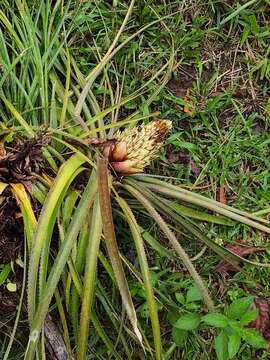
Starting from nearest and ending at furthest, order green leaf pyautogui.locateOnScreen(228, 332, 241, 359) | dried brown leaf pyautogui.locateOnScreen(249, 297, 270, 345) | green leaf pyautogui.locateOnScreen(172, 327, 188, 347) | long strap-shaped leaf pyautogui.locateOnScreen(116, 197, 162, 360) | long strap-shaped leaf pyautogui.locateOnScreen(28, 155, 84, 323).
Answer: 1. long strap-shaped leaf pyautogui.locateOnScreen(28, 155, 84, 323)
2. long strap-shaped leaf pyautogui.locateOnScreen(116, 197, 162, 360)
3. green leaf pyautogui.locateOnScreen(228, 332, 241, 359)
4. green leaf pyautogui.locateOnScreen(172, 327, 188, 347)
5. dried brown leaf pyautogui.locateOnScreen(249, 297, 270, 345)

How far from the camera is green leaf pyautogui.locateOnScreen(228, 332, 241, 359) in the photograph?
1846mm

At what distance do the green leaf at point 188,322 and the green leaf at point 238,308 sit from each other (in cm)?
10

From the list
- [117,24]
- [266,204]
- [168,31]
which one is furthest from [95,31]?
[266,204]

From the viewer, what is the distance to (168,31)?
2326 mm

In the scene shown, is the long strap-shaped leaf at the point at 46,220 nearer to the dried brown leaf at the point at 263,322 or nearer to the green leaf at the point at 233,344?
the green leaf at the point at 233,344

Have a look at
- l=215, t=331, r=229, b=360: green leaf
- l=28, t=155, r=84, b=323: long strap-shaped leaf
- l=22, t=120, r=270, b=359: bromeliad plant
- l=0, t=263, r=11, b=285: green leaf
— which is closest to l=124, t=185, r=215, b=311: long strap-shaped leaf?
l=22, t=120, r=270, b=359: bromeliad plant

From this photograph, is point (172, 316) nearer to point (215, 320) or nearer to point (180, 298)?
point (180, 298)

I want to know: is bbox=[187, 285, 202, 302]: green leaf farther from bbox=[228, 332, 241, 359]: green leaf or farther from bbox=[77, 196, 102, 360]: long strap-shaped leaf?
bbox=[77, 196, 102, 360]: long strap-shaped leaf

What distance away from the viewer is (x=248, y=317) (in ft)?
6.35

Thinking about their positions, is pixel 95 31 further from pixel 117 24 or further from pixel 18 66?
pixel 18 66

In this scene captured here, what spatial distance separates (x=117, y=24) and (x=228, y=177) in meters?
0.69

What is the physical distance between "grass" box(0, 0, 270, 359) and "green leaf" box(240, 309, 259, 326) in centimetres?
13

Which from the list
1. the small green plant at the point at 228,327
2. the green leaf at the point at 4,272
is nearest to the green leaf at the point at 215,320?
the small green plant at the point at 228,327

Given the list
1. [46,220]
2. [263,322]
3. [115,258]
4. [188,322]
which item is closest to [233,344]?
[188,322]
